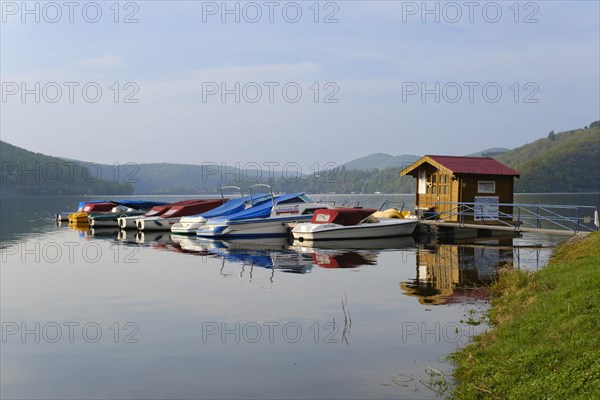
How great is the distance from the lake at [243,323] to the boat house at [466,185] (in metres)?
10.8

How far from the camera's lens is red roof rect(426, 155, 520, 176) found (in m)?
41.4

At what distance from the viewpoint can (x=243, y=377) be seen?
36.7 ft

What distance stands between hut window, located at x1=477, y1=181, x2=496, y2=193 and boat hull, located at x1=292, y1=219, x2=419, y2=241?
18.8 feet

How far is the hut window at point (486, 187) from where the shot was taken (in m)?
41.9

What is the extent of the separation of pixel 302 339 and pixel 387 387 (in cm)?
373

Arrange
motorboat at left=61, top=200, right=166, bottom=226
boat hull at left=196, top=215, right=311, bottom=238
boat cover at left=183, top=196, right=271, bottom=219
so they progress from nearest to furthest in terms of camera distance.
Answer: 1. boat hull at left=196, top=215, right=311, bottom=238
2. boat cover at left=183, top=196, right=271, bottom=219
3. motorboat at left=61, top=200, right=166, bottom=226

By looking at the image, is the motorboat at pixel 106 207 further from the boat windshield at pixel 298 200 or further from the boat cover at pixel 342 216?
the boat cover at pixel 342 216

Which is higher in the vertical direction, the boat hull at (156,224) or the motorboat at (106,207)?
the motorboat at (106,207)

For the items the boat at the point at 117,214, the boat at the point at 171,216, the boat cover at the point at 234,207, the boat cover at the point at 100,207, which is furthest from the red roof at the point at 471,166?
the boat cover at the point at 100,207

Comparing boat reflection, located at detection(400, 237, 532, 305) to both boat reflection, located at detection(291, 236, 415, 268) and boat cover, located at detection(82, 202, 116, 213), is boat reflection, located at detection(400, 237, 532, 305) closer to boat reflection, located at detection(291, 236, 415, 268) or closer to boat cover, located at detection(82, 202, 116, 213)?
boat reflection, located at detection(291, 236, 415, 268)

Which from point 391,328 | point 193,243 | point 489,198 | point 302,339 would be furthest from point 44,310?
point 489,198

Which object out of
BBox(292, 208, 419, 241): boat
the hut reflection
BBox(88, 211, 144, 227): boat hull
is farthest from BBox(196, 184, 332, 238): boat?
BBox(88, 211, 144, 227): boat hull

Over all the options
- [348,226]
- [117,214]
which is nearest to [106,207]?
[117,214]

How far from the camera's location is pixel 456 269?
24547 mm
